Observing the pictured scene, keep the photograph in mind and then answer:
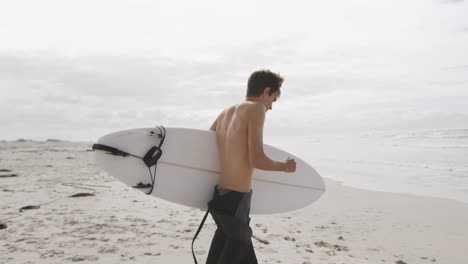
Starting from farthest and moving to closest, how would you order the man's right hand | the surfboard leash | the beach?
the beach < the surfboard leash < the man's right hand

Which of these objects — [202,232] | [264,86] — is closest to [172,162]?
[264,86]

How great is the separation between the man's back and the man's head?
12 centimetres

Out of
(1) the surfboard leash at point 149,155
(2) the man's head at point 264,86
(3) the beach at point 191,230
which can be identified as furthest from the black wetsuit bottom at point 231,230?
(3) the beach at point 191,230

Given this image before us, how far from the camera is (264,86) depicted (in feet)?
8.02

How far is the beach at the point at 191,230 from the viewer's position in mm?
3826

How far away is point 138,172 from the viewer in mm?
3350

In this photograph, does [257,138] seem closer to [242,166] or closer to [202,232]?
[242,166]

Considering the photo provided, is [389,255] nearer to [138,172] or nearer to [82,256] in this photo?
[138,172]

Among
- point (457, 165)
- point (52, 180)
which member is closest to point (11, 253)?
point (52, 180)

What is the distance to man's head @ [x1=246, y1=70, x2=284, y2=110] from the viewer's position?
2451 millimetres

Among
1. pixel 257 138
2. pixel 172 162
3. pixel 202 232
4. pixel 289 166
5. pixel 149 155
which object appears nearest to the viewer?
pixel 257 138

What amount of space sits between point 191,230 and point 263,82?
2.82 metres


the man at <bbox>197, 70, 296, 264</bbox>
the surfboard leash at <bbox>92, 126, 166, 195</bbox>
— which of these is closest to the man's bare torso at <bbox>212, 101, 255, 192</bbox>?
the man at <bbox>197, 70, 296, 264</bbox>

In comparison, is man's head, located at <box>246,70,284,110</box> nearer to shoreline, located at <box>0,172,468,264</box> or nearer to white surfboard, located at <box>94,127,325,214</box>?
white surfboard, located at <box>94,127,325,214</box>
